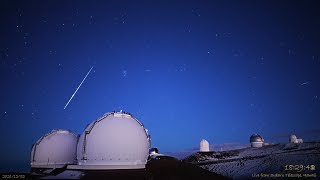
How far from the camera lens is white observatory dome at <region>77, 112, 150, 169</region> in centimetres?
1697

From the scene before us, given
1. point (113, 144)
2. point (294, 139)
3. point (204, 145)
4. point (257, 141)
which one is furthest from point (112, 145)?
point (294, 139)

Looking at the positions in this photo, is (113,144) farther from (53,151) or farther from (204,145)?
(204,145)

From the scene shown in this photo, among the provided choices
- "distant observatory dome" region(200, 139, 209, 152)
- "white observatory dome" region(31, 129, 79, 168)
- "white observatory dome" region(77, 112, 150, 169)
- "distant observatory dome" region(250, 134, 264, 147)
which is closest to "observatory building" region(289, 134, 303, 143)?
"distant observatory dome" region(250, 134, 264, 147)

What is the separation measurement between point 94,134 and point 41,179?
13.6 feet

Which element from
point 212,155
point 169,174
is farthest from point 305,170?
point 212,155

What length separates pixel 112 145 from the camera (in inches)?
674

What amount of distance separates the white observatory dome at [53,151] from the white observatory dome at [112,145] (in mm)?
4928

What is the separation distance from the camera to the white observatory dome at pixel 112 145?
16969 millimetres

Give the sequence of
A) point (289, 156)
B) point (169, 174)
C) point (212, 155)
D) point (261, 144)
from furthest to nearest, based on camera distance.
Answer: point (261, 144), point (212, 155), point (289, 156), point (169, 174)

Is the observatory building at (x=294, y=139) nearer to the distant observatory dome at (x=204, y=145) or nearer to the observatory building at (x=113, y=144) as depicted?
the distant observatory dome at (x=204, y=145)

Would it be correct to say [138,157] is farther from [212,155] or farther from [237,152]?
[237,152]

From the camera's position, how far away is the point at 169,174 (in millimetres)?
21516

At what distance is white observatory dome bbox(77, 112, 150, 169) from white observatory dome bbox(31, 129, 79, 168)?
194 inches

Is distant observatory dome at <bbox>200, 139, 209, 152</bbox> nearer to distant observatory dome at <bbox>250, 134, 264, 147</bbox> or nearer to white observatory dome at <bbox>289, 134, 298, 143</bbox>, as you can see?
distant observatory dome at <bbox>250, 134, 264, 147</bbox>
